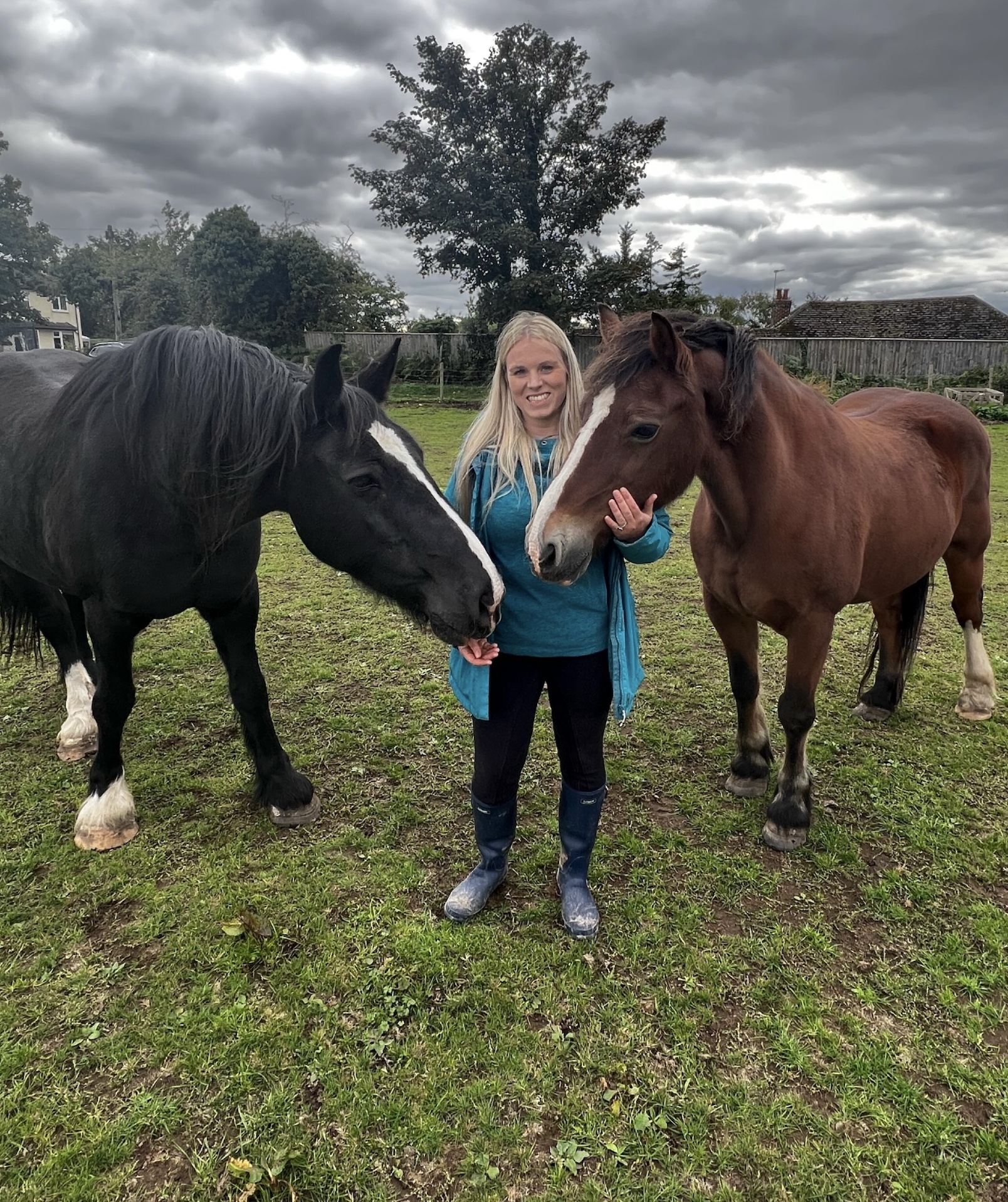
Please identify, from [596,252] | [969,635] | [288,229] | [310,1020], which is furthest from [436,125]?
[310,1020]

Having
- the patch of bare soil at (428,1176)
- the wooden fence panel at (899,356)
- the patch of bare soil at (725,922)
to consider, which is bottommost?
the patch of bare soil at (428,1176)

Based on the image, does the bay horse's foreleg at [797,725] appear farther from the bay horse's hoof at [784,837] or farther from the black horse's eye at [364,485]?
the black horse's eye at [364,485]

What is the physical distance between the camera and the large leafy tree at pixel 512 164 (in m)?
23.4

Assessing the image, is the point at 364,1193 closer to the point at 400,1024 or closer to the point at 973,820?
the point at 400,1024

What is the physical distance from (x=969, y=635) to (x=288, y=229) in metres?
34.9

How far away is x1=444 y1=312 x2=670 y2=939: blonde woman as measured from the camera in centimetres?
218

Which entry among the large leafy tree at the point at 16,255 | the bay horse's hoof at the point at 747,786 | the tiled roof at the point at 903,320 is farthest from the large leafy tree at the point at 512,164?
the large leafy tree at the point at 16,255

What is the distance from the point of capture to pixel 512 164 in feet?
77.3

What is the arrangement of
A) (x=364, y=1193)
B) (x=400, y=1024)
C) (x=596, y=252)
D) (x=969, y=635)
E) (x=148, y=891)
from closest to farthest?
1. (x=364, y=1193)
2. (x=400, y=1024)
3. (x=148, y=891)
4. (x=969, y=635)
5. (x=596, y=252)

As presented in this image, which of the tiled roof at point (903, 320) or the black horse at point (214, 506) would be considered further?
the tiled roof at point (903, 320)

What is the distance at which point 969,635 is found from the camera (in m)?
4.10

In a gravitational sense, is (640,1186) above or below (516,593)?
below

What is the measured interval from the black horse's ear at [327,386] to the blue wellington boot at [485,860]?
1.48 meters

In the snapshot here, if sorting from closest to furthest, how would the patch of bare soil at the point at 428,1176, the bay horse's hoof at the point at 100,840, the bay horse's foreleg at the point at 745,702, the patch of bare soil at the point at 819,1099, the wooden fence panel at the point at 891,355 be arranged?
the patch of bare soil at the point at 428,1176
the patch of bare soil at the point at 819,1099
the bay horse's hoof at the point at 100,840
the bay horse's foreleg at the point at 745,702
the wooden fence panel at the point at 891,355
